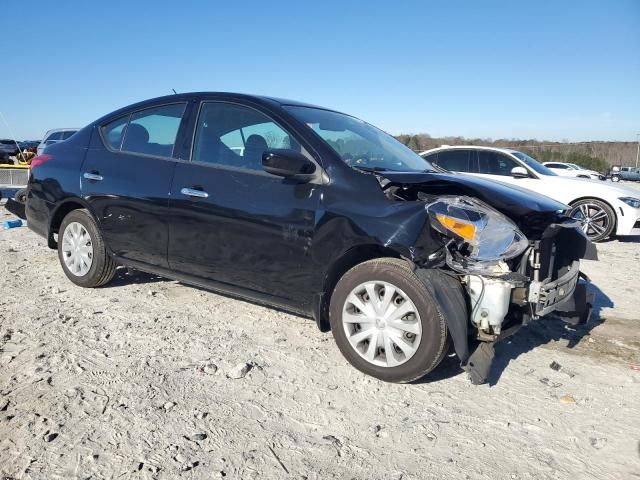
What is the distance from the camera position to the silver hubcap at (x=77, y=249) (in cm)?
464

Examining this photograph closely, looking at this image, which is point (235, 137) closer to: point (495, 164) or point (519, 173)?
point (519, 173)

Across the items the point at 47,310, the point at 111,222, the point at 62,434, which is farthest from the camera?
the point at 111,222

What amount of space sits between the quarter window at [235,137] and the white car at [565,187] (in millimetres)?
5975

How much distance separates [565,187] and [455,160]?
1975 millimetres

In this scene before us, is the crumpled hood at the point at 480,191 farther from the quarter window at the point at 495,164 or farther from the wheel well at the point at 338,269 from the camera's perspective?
the quarter window at the point at 495,164

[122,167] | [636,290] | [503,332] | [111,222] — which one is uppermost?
[122,167]

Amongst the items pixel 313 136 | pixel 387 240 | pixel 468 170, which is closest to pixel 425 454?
pixel 387 240

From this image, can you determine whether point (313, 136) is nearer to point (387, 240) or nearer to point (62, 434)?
point (387, 240)

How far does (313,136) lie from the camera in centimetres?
351

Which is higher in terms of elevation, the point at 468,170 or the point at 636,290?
the point at 468,170

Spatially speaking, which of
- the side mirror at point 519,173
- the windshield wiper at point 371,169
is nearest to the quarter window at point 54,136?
the side mirror at point 519,173

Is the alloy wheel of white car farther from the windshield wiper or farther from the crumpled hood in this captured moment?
the windshield wiper

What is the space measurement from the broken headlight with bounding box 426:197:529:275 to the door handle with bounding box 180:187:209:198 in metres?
1.70

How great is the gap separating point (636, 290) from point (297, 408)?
4.61m
